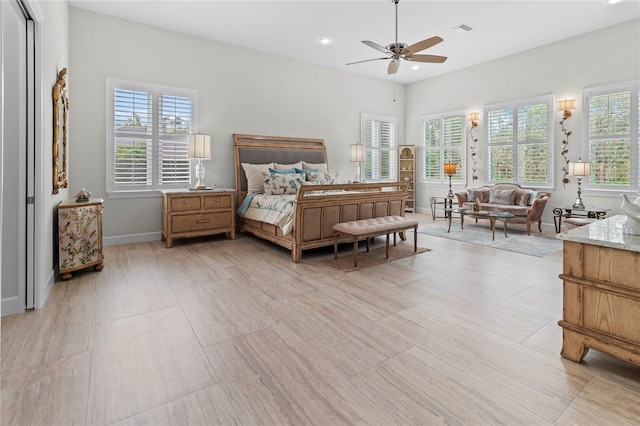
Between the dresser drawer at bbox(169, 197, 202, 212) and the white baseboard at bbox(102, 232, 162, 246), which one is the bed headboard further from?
the white baseboard at bbox(102, 232, 162, 246)

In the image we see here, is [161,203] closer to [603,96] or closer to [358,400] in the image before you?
[358,400]

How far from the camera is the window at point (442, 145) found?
777cm

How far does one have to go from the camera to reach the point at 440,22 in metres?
5.07

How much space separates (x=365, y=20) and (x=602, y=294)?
4.70 metres

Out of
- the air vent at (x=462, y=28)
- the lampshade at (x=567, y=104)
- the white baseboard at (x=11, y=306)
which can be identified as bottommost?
the white baseboard at (x=11, y=306)

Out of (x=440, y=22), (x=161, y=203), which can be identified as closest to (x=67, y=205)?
(x=161, y=203)

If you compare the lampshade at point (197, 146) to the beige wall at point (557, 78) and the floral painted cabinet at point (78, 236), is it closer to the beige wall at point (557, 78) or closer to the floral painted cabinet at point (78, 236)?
the floral painted cabinet at point (78, 236)

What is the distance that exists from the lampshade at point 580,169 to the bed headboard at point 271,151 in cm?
432

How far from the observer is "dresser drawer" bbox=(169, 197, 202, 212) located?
4.78m

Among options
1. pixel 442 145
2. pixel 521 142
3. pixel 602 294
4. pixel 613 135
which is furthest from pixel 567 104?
pixel 602 294

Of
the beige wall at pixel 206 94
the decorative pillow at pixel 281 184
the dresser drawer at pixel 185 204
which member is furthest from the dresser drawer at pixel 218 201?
the beige wall at pixel 206 94

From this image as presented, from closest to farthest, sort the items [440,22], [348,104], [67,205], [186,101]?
[67,205], [440,22], [186,101], [348,104]

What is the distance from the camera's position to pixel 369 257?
425cm

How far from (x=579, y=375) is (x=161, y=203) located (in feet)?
17.7
